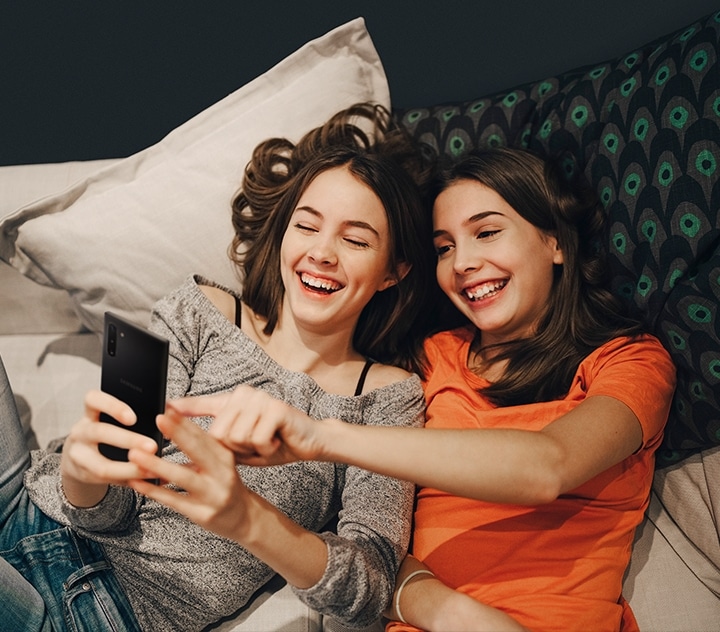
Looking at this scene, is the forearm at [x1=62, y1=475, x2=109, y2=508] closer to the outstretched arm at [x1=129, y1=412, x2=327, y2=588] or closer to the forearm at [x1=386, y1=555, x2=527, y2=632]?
the outstretched arm at [x1=129, y1=412, x2=327, y2=588]

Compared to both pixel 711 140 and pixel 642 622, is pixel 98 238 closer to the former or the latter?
pixel 711 140

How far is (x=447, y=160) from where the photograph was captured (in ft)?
5.08

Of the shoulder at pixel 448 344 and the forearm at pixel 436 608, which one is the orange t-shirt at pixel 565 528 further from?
the shoulder at pixel 448 344

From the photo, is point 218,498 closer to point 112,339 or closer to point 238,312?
point 112,339

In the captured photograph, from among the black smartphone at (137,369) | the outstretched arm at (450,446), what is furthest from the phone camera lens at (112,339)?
the outstretched arm at (450,446)

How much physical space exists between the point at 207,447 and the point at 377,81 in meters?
0.99

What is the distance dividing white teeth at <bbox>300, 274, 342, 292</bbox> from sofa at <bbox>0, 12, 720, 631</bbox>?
267mm

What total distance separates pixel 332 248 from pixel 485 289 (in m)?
0.29

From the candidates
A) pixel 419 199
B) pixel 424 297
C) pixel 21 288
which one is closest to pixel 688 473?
pixel 424 297

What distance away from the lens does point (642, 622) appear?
1314 mm

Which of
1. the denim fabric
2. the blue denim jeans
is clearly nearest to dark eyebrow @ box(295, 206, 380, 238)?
the blue denim jeans

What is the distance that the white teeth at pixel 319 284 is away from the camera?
4.27ft

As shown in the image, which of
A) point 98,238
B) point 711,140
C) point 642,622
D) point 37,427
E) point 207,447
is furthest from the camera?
point 37,427

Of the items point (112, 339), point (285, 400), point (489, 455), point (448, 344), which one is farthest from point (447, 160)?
point (112, 339)
